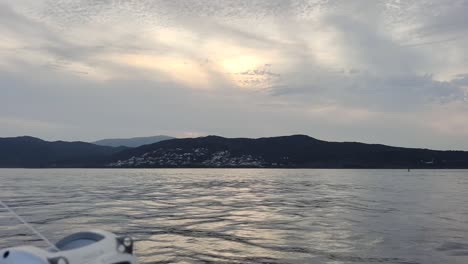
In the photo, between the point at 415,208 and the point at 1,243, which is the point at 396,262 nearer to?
the point at 1,243

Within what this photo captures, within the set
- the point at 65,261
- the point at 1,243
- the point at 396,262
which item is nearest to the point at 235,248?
the point at 396,262

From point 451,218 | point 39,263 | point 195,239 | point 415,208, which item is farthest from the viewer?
point 415,208

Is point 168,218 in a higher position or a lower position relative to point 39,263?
lower

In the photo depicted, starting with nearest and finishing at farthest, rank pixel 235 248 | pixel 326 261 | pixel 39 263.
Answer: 1. pixel 39 263
2. pixel 326 261
3. pixel 235 248

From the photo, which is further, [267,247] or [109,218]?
[109,218]

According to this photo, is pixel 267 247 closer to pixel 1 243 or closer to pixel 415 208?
pixel 1 243

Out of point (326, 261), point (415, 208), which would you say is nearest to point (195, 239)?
point (326, 261)

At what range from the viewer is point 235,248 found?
20.6 m

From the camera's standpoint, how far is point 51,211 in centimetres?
3503

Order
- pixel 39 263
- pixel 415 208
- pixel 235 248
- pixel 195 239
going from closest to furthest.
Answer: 1. pixel 39 263
2. pixel 235 248
3. pixel 195 239
4. pixel 415 208

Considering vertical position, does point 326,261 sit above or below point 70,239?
below

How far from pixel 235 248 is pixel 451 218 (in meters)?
21.1

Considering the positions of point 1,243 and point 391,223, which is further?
point 391,223

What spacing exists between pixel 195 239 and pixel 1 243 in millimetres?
8793
